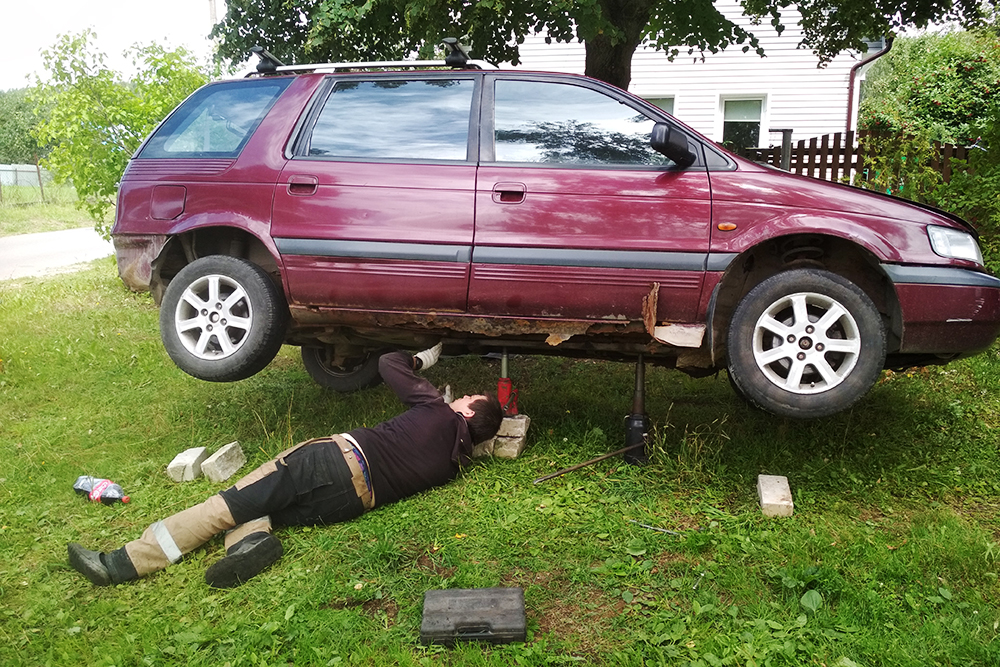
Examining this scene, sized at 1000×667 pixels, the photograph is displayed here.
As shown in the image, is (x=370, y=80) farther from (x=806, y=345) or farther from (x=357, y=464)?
(x=806, y=345)

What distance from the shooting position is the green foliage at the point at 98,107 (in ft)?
27.6

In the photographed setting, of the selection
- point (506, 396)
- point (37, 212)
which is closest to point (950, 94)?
point (506, 396)

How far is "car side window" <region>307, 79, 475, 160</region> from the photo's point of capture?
4.07 metres

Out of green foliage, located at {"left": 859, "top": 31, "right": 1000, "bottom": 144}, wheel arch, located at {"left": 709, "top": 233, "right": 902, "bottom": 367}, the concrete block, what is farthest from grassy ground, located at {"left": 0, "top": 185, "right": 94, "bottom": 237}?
green foliage, located at {"left": 859, "top": 31, "right": 1000, "bottom": 144}

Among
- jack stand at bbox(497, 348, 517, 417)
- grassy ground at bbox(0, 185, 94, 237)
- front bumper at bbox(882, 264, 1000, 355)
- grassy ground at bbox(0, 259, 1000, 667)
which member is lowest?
grassy ground at bbox(0, 259, 1000, 667)

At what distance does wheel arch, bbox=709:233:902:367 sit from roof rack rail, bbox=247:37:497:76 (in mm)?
1846

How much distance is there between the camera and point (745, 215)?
3.72m

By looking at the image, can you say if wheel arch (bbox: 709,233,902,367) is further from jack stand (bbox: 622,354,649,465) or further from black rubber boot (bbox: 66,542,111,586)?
black rubber boot (bbox: 66,542,111,586)

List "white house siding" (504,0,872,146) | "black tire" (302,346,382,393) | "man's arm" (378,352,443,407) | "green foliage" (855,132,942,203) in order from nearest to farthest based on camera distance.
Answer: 1. "man's arm" (378,352,443,407)
2. "black tire" (302,346,382,393)
3. "green foliage" (855,132,942,203)
4. "white house siding" (504,0,872,146)

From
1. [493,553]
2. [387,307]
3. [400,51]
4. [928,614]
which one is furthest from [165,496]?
[400,51]

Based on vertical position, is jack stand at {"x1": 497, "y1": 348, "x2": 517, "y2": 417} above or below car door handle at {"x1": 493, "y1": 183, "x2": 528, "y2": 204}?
below

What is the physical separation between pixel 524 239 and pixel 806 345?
1504mm

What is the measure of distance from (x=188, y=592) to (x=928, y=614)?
10.4ft

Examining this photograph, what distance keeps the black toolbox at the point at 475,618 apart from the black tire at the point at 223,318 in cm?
178
